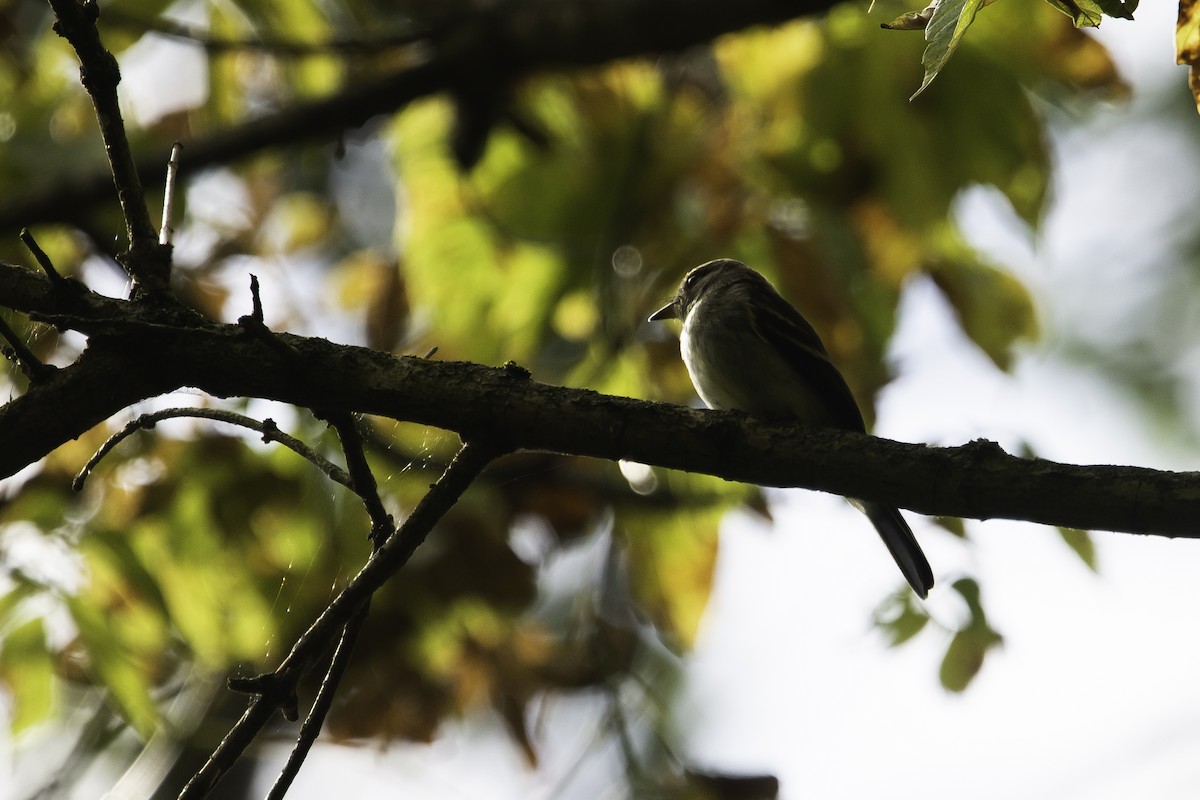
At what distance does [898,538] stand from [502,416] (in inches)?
88.3

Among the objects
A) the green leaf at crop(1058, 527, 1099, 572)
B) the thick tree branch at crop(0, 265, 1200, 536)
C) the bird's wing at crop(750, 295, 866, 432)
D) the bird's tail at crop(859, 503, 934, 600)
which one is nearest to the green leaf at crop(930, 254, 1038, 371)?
the bird's wing at crop(750, 295, 866, 432)

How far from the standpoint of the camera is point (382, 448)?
3.36 m

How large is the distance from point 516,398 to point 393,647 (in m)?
2.72

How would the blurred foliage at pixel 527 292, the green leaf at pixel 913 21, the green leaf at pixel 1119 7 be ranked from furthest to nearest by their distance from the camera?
the blurred foliage at pixel 527 292 < the green leaf at pixel 913 21 < the green leaf at pixel 1119 7

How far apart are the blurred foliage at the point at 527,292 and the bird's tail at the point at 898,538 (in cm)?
63

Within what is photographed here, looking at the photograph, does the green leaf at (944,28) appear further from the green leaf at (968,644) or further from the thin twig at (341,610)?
the green leaf at (968,644)

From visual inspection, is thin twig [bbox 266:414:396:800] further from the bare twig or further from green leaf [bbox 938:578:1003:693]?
green leaf [bbox 938:578:1003:693]

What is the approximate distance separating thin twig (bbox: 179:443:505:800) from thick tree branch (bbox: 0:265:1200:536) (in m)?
0.10

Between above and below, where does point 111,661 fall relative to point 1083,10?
below

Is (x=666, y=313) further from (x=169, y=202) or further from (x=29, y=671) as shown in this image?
(x=29, y=671)

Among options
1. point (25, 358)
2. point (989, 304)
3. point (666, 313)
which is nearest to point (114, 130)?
point (25, 358)

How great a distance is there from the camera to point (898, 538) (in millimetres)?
4207

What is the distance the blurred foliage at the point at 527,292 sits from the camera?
13.5 ft

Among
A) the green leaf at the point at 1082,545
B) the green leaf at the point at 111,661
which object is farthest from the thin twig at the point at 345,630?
the green leaf at the point at 1082,545
